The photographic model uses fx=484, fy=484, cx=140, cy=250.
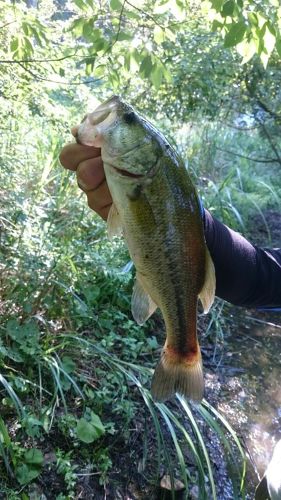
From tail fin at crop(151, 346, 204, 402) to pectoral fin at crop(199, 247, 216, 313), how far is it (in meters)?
0.18

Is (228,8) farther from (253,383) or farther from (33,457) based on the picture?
(253,383)

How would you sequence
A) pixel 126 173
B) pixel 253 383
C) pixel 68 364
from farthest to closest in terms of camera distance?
pixel 253 383, pixel 68 364, pixel 126 173

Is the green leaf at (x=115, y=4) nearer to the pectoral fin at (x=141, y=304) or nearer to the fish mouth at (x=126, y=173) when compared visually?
the fish mouth at (x=126, y=173)

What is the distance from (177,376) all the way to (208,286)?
0.28 metres

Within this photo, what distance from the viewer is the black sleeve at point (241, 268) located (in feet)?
5.36

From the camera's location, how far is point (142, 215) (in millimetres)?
1229

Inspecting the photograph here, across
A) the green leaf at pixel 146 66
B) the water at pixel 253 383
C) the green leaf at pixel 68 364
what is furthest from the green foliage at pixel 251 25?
the water at pixel 253 383

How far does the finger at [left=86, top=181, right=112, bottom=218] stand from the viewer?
56.4 inches

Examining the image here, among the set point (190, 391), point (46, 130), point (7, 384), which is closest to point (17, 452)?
point (7, 384)

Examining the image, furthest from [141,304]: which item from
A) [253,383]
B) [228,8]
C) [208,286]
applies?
[253,383]

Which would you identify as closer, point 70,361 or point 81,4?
point 81,4

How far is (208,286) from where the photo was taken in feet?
4.30

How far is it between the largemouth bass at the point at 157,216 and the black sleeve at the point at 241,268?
0.34m

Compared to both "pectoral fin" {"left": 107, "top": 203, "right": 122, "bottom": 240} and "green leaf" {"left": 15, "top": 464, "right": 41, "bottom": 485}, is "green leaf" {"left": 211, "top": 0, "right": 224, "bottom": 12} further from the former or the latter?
"green leaf" {"left": 15, "top": 464, "right": 41, "bottom": 485}
